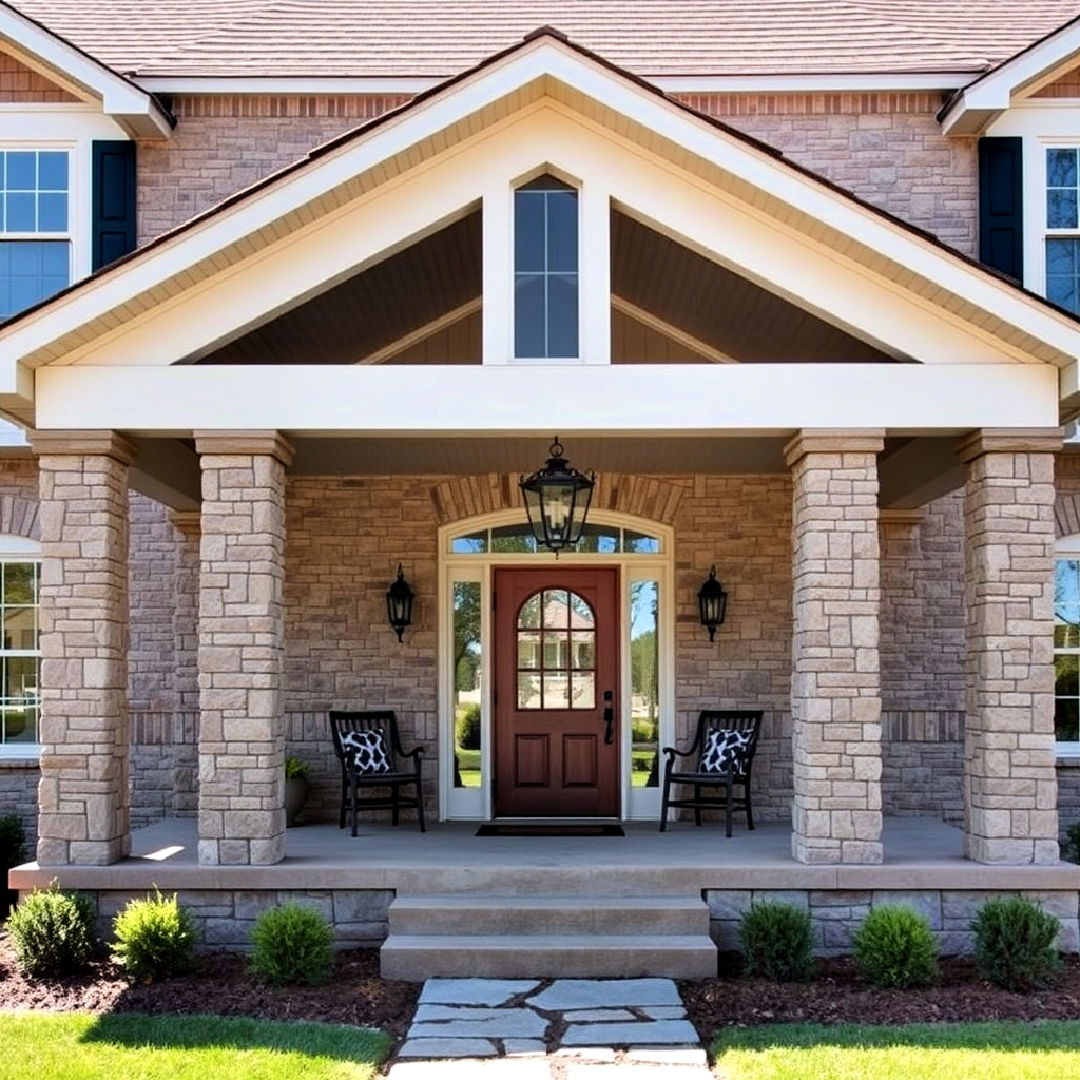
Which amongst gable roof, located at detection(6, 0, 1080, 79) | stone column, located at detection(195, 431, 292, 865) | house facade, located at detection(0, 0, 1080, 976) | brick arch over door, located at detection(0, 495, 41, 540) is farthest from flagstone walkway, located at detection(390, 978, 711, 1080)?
gable roof, located at detection(6, 0, 1080, 79)

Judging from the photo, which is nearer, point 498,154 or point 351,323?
point 498,154

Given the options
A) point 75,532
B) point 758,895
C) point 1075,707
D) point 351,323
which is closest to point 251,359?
point 351,323

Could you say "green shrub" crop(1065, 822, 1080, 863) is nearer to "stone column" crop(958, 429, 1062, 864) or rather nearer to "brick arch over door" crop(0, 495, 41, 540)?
"stone column" crop(958, 429, 1062, 864)

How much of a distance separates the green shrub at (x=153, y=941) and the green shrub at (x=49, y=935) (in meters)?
0.25

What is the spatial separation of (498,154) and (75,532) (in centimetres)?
347

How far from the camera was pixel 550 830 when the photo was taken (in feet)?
33.3

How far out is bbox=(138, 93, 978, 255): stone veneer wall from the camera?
11086mm

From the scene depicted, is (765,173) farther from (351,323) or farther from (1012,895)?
(1012,895)

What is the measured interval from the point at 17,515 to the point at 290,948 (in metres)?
5.61

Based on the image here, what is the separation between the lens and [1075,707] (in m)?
11.1

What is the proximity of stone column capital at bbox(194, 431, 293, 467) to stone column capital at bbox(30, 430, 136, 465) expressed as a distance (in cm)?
54

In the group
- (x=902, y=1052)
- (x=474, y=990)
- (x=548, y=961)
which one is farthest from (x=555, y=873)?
(x=902, y=1052)

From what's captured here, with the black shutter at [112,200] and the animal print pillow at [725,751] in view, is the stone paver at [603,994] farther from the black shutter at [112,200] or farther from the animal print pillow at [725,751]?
the black shutter at [112,200]

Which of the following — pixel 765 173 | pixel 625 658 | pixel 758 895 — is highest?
pixel 765 173
